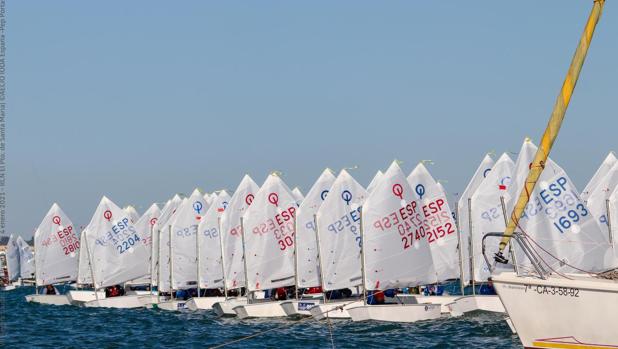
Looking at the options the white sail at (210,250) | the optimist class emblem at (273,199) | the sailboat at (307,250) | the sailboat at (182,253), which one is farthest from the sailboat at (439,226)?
the sailboat at (182,253)

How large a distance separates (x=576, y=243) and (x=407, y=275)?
7.89 metres

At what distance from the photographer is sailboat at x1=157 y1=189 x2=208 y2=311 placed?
67375 millimetres

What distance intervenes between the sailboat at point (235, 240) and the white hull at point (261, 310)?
14.8 feet

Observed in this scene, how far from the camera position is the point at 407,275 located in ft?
164

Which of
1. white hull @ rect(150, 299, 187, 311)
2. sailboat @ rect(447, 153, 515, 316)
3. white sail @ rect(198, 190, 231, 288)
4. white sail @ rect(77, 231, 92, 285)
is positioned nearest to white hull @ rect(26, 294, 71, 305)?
white sail @ rect(77, 231, 92, 285)

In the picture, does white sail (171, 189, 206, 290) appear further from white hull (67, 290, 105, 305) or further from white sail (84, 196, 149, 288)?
→ white hull (67, 290, 105, 305)

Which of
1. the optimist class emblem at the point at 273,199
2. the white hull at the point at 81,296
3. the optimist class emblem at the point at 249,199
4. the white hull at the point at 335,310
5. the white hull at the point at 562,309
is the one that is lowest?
the white hull at the point at 562,309

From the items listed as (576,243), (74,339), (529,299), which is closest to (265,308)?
(74,339)

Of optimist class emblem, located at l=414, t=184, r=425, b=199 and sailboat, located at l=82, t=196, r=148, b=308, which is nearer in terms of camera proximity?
optimist class emblem, located at l=414, t=184, r=425, b=199

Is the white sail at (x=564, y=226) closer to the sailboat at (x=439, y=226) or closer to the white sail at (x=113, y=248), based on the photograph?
the sailboat at (x=439, y=226)

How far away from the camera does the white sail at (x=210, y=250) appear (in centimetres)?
6525

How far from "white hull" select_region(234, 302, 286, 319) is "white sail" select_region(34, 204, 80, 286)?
32627mm

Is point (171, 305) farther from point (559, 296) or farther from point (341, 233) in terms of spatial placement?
point (559, 296)

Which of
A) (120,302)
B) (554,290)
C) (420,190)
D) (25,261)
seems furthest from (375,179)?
(25,261)
